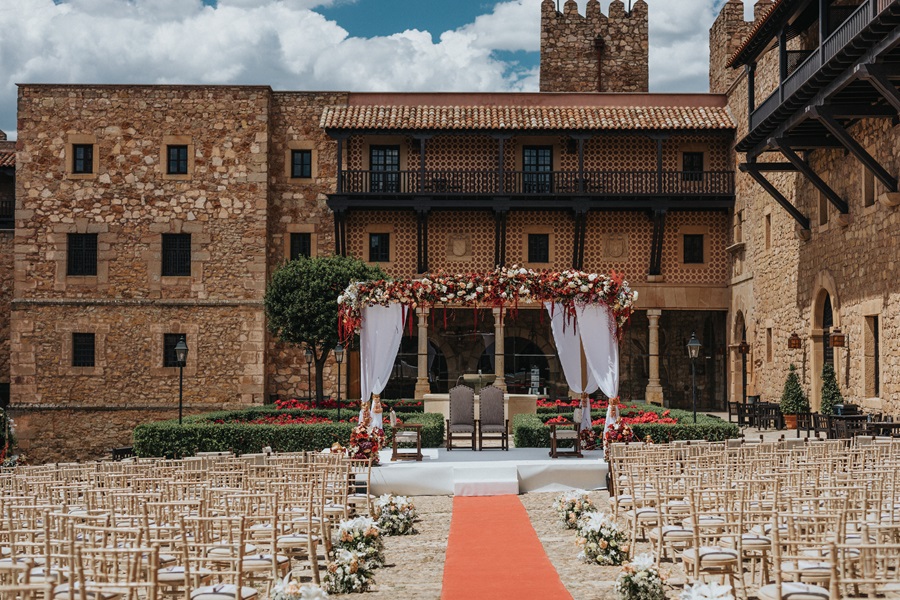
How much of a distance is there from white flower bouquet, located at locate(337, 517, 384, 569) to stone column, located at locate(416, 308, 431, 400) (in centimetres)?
1799

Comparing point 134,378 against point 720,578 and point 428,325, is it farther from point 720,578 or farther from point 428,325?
point 720,578

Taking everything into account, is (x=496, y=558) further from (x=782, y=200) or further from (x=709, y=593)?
(x=782, y=200)

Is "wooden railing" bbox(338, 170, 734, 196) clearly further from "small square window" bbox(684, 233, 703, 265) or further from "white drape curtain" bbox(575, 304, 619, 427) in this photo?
"white drape curtain" bbox(575, 304, 619, 427)

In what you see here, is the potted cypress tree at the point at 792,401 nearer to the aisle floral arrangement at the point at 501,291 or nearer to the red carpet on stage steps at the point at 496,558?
the aisle floral arrangement at the point at 501,291

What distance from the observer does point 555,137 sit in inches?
1112

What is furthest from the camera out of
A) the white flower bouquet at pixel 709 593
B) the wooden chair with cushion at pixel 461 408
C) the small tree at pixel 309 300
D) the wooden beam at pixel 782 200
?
the small tree at pixel 309 300

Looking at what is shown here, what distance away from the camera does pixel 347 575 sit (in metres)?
7.83

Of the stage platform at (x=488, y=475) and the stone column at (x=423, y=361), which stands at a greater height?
the stone column at (x=423, y=361)

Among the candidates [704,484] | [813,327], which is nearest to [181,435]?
[704,484]

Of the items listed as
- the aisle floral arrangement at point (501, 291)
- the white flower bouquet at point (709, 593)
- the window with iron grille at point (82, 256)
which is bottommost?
the white flower bouquet at point (709, 593)

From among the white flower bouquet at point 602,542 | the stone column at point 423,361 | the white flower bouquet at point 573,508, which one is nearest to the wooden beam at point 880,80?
the white flower bouquet at point 573,508

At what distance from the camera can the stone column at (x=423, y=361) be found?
27.1 meters

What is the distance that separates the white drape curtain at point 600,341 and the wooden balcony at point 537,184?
12.2m

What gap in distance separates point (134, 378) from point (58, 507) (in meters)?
20.9
